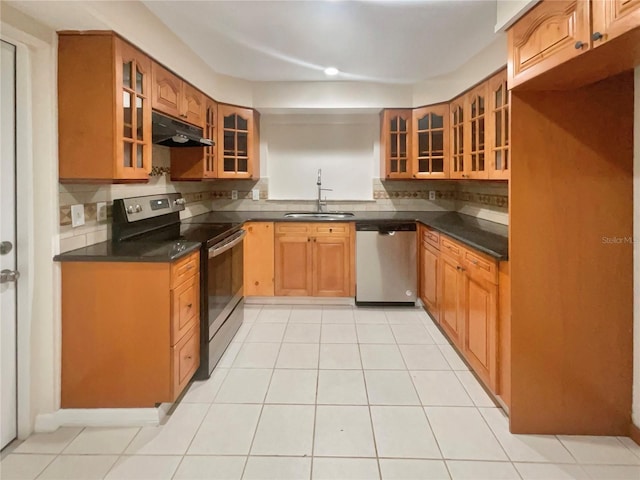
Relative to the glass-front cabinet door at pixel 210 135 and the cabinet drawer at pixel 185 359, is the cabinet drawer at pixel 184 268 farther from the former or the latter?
the glass-front cabinet door at pixel 210 135

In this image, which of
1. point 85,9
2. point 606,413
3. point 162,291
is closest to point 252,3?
point 85,9

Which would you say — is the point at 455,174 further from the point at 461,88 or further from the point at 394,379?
the point at 394,379

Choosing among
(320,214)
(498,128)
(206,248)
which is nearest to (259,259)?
(320,214)

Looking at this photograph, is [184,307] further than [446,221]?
No

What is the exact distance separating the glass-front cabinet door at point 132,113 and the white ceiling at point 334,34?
1.33 ft

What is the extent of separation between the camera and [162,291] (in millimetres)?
2039

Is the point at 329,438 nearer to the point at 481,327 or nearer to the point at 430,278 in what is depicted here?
the point at 481,327

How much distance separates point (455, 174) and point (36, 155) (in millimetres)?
3235

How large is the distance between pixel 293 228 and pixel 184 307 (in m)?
1.98

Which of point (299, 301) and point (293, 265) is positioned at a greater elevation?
point (293, 265)

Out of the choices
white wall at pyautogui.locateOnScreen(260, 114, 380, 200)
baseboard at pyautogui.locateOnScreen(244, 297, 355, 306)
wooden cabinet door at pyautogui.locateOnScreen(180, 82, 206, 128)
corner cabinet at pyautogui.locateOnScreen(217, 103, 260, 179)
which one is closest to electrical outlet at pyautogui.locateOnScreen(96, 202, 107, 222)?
wooden cabinet door at pyautogui.locateOnScreen(180, 82, 206, 128)

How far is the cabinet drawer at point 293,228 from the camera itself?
4078mm

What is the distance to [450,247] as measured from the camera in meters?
3.03

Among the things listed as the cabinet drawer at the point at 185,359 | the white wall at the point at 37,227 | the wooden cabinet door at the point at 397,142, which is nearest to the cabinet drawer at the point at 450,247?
the wooden cabinet door at the point at 397,142
